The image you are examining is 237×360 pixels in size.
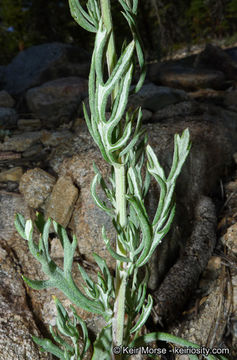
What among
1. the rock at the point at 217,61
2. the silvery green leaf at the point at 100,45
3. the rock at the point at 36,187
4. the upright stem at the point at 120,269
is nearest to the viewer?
the silvery green leaf at the point at 100,45

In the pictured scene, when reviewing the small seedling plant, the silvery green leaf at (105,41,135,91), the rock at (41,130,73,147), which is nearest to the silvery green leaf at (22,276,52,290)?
the small seedling plant

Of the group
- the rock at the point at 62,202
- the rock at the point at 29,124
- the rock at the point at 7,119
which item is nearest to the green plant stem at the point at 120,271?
the rock at the point at 62,202

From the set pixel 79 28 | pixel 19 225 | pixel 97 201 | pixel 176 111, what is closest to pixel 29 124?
pixel 176 111

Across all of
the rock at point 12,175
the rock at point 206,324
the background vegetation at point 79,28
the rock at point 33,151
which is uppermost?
the background vegetation at point 79,28

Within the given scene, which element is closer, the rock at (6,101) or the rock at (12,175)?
the rock at (12,175)

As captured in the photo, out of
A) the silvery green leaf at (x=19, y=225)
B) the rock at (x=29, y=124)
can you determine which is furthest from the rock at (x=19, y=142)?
the silvery green leaf at (x=19, y=225)

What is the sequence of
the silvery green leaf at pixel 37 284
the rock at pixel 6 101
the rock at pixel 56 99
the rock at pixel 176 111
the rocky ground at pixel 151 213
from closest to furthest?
the silvery green leaf at pixel 37 284 → the rocky ground at pixel 151 213 → the rock at pixel 176 111 → the rock at pixel 56 99 → the rock at pixel 6 101

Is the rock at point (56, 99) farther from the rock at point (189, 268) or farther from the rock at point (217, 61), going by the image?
the rock at point (217, 61)

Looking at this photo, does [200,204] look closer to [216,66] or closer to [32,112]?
[32,112]

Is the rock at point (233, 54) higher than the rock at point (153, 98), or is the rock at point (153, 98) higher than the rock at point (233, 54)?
the rock at point (233, 54)
